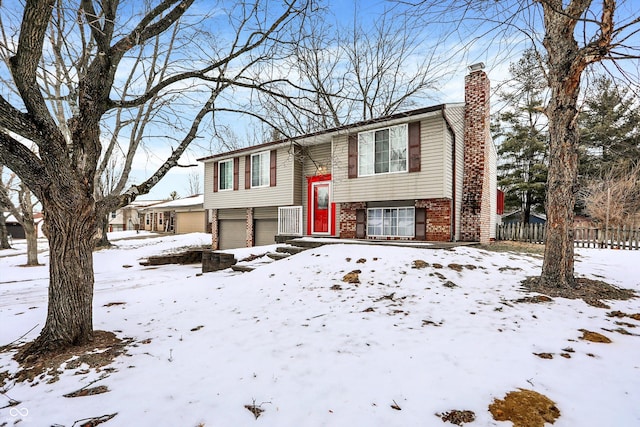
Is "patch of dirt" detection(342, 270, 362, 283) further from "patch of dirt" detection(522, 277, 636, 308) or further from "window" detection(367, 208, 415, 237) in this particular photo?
"window" detection(367, 208, 415, 237)

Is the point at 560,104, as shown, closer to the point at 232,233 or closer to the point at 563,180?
the point at 563,180

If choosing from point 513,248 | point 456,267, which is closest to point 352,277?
point 456,267

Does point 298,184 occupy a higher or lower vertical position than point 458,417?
higher

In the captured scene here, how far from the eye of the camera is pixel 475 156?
1141 cm

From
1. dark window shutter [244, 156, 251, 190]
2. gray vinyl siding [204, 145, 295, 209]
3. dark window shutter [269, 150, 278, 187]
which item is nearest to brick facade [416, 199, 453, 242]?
gray vinyl siding [204, 145, 295, 209]

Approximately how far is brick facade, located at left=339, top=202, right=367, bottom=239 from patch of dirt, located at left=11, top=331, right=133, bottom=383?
9.55m

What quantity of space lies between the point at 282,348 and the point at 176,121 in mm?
5679

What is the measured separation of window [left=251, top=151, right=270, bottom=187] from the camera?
15180 mm

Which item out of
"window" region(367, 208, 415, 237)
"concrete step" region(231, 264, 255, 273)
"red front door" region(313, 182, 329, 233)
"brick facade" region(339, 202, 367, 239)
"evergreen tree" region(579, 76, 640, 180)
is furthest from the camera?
"evergreen tree" region(579, 76, 640, 180)

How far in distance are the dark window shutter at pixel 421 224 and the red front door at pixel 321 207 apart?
4.11m

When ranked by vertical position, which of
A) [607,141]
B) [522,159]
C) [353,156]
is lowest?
[353,156]

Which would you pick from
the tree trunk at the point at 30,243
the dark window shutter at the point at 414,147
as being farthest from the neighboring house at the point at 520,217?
the tree trunk at the point at 30,243

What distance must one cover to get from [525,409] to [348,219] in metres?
10.7

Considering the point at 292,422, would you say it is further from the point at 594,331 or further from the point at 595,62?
the point at 595,62
